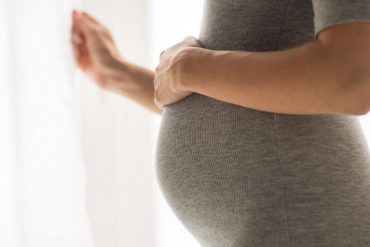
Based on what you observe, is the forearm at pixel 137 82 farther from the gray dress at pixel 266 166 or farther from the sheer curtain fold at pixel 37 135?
the gray dress at pixel 266 166

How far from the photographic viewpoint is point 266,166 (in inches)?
29.2

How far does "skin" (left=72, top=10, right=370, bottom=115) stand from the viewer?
66 cm

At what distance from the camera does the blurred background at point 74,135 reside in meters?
0.89

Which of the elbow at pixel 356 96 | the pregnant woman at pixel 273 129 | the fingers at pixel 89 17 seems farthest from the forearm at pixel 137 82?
the elbow at pixel 356 96

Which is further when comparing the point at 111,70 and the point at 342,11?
the point at 111,70

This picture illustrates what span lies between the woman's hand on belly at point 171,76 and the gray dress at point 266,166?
0.10ft

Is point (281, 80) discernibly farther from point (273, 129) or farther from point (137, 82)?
point (137, 82)

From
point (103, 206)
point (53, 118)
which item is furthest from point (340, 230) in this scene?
point (103, 206)

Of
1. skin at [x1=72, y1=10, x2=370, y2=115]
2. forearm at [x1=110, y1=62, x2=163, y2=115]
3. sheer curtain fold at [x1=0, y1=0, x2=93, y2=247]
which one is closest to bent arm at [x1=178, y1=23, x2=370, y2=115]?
skin at [x1=72, y1=10, x2=370, y2=115]

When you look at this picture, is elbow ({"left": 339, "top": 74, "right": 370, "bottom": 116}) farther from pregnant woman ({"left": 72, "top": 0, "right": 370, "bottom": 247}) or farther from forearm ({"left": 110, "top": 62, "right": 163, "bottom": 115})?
forearm ({"left": 110, "top": 62, "right": 163, "bottom": 115})

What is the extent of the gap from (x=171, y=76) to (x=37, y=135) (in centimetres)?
27

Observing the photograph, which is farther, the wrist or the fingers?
the fingers

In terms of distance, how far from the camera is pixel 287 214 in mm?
731

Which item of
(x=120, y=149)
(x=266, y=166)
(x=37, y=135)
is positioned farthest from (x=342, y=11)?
(x=120, y=149)
